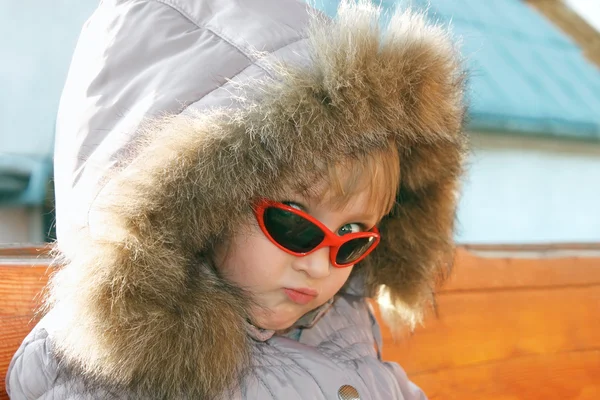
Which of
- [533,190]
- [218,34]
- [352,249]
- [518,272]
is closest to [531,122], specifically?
[533,190]

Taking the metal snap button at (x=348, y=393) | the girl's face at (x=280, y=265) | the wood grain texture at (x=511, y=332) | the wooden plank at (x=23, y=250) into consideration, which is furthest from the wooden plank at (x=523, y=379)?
the wooden plank at (x=23, y=250)

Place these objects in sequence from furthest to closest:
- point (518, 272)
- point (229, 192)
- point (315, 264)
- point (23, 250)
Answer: point (518, 272)
point (23, 250)
point (315, 264)
point (229, 192)

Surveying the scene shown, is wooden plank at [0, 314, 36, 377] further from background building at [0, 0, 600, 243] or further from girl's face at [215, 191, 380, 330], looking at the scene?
background building at [0, 0, 600, 243]

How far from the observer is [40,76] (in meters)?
1.32

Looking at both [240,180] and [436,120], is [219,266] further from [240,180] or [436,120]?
[436,120]

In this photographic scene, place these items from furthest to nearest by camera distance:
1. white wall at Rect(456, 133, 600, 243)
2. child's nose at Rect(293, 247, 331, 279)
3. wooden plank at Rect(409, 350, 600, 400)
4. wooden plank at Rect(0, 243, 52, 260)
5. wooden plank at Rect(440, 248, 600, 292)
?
white wall at Rect(456, 133, 600, 243), wooden plank at Rect(440, 248, 600, 292), wooden plank at Rect(409, 350, 600, 400), wooden plank at Rect(0, 243, 52, 260), child's nose at Rect(293, 247, 331, 279)

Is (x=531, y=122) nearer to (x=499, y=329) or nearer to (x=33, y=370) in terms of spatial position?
(x=499, y=329)

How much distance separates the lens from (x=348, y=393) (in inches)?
40.1

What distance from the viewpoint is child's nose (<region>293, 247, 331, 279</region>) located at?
0.95 metres

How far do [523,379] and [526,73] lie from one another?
1.56 meters

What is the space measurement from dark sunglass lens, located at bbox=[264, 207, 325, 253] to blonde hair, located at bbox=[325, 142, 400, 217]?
48 mm

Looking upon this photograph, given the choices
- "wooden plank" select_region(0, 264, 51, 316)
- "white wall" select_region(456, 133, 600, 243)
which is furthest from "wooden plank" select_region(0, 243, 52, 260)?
"white wall" select_region(456, 133, 600, 243)

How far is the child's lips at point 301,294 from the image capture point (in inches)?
38.0

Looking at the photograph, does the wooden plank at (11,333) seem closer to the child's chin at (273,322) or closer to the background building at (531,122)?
the child's chin at (273,322)
